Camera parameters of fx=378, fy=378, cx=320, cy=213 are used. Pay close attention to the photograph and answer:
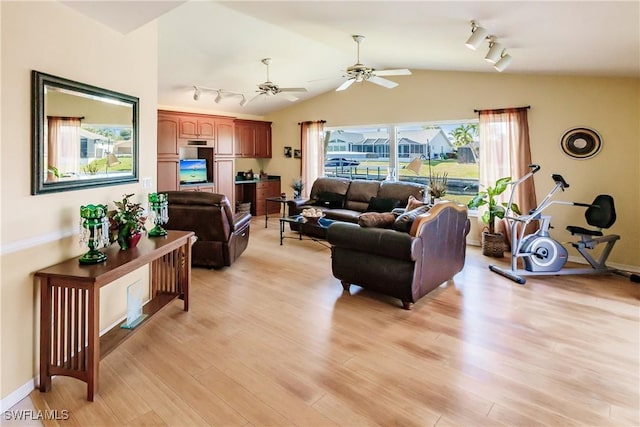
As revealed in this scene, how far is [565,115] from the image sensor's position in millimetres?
5277

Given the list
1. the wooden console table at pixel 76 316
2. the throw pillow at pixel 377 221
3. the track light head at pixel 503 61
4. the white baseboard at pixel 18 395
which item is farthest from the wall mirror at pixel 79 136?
the track light head at pixel 503 61

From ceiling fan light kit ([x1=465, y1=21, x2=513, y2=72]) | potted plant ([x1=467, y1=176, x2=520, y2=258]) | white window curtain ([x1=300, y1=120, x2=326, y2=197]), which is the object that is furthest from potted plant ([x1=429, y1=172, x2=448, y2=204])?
white window curtain ([x1=300, y1=120, x2=326, y2=197])

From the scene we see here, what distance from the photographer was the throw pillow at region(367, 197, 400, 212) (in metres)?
6.31

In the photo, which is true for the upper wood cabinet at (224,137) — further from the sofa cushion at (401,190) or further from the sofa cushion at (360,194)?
the sofa cushion at (401,190)

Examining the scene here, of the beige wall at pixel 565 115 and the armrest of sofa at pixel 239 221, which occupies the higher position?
the beige wall at pixel 565 115

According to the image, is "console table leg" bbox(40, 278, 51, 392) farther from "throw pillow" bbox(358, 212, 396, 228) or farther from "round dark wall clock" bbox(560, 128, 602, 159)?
"round dark wall clock" bbox(560, 128, 602, 159)

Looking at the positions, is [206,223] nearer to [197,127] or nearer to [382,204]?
[382,204]

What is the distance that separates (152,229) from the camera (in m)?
3.25

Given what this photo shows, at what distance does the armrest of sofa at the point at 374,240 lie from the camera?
3.34 m

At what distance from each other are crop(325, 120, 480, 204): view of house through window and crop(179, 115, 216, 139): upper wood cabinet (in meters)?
2.54

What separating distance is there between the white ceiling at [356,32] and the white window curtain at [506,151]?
708 millimetres

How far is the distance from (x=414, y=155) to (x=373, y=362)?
17.4 ft

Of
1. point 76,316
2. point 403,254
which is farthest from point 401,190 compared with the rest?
point 76,316

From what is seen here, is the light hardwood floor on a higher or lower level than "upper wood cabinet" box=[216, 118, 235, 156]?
lower
